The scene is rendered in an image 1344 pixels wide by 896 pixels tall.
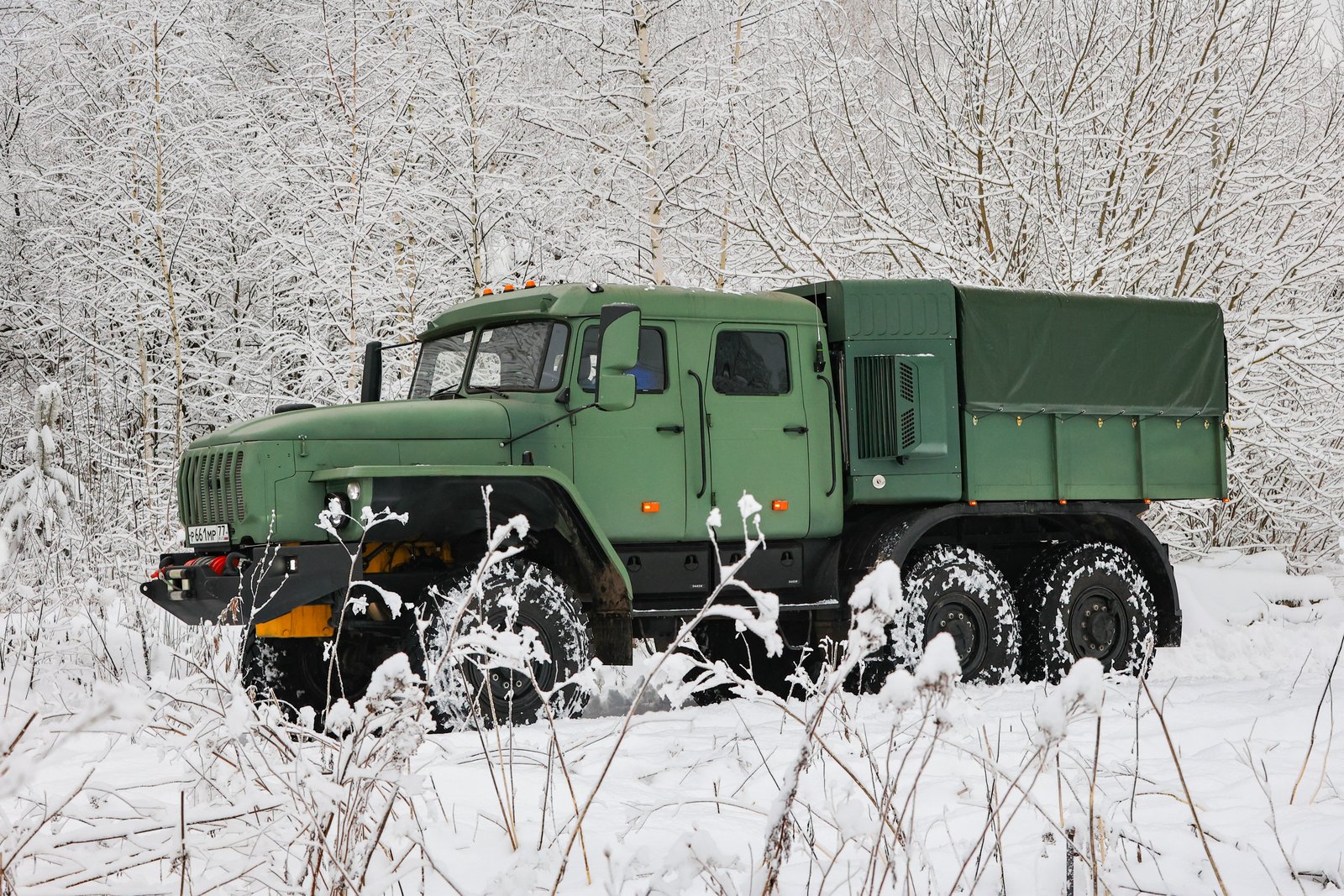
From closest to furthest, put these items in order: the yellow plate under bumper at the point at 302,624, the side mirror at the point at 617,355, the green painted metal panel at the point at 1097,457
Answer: the yellow plate under bumper at the point at 302,624, the side mirror at the point at 617,355, the green painted metal panel at the point at 1097,457

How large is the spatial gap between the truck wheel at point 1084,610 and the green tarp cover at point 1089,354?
0.98 metres

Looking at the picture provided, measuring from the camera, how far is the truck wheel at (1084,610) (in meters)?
8.20

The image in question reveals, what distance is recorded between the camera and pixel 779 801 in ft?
7.58

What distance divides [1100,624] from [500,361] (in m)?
4.12

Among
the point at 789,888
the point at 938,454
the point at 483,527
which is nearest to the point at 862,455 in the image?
the point at 938,454

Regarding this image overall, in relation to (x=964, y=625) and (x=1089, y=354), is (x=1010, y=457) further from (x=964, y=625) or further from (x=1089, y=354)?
(x=964, y=625)

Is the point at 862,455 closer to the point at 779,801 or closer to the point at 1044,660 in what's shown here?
the point at 1044,660

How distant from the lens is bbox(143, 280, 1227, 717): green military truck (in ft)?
20.7

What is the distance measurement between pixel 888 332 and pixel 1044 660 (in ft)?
7.49

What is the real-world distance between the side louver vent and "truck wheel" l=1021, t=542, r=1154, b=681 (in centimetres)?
148

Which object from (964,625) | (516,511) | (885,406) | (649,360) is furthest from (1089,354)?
(516,511)

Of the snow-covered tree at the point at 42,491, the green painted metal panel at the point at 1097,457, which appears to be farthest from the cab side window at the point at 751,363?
the snow-covered tree at the point at 42,491

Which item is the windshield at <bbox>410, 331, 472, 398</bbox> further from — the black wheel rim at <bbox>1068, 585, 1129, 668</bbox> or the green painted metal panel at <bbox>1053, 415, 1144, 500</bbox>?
the black wheel rim at <bbox>1068, 585, 1129, 668</bbox>

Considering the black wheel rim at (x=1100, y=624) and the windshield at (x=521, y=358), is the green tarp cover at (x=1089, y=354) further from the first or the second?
the windshield at (x=521, y=358)
